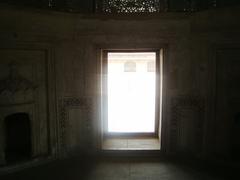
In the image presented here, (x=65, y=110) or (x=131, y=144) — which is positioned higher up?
(x=65, y=110)

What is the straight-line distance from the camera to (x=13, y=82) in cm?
439

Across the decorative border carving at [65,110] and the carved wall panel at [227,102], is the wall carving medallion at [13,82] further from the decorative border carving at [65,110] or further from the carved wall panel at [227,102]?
the carved wall panel at [227,102]

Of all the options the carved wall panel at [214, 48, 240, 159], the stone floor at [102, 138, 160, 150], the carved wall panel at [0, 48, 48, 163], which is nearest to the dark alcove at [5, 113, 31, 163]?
the carved wall panel at [0, 48, 48, 163]

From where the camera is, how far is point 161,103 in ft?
16.5

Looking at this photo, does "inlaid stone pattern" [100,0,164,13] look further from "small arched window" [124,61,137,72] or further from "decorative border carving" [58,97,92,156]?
"small arched window" [124,61,137,72]

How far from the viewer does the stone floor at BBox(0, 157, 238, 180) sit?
14.1 feet

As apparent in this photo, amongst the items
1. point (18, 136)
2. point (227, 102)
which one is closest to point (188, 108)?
point (227, 102)

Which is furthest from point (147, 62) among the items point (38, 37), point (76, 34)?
point (38, 37)

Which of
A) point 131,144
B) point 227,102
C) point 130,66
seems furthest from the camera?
point 130,66

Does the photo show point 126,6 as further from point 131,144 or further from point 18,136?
point 18,136

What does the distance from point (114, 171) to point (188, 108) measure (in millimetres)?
1776

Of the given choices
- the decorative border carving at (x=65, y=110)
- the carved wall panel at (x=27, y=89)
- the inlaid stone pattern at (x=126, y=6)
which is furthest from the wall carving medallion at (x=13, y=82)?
the inlaid stone pattern at (x=126, y=6)

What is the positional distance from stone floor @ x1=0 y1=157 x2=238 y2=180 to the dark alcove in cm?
46

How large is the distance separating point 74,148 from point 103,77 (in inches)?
60.1
